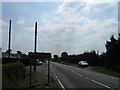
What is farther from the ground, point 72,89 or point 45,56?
point 45,56

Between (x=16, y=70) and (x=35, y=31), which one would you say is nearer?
(x=16, y=70)

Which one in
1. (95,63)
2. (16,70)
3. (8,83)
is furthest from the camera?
(95,63)

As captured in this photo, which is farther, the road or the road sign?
the road sign

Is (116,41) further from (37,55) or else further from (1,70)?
(1,70)

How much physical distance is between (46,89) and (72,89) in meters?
1.75

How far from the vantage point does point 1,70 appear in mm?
14312

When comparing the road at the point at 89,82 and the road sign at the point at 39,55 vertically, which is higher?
the road sign at the point at 39,55

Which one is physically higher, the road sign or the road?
the road sign

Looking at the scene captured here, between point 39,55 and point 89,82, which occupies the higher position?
point 39,55

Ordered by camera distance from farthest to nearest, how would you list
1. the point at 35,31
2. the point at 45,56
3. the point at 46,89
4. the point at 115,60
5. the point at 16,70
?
the point at 115,60 < the point at 35,31 < the point at 45,56 < the point at 16,70 < the point at 46,89

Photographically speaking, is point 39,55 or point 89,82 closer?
point 39,55

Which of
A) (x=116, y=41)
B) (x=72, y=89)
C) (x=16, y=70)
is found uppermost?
(x=116, y=41)

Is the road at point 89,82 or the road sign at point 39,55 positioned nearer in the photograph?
the road at point 89,82

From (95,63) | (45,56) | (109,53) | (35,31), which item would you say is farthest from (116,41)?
(45,56)
